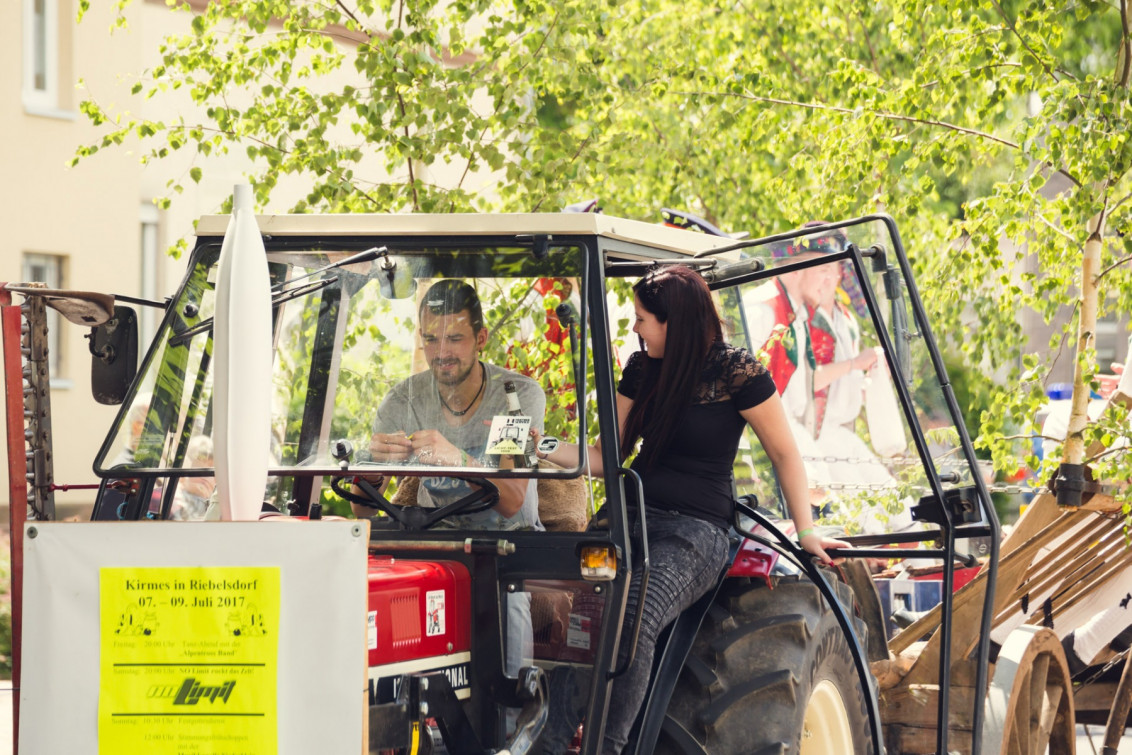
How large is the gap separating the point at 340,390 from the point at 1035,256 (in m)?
4.66

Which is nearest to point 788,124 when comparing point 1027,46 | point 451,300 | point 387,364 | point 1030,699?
point 1027,46

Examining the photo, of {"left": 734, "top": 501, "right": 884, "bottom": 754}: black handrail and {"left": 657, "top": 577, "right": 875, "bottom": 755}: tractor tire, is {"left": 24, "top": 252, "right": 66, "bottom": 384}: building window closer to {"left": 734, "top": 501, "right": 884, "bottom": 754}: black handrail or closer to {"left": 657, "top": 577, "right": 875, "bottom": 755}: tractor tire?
{"left": 734, "top": 501, "right": 884, "bottom": 754}: black handrail

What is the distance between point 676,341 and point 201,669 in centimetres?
178

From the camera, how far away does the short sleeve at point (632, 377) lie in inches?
179

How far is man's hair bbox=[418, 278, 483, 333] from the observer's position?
4078 millimetres

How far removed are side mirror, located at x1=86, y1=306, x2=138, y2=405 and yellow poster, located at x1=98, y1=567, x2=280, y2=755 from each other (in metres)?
1.16

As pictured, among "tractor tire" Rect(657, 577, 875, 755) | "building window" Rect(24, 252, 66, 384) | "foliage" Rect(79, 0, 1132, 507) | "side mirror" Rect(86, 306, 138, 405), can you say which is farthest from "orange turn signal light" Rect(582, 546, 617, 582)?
"building window" Rect(24, 252, 66, 384)

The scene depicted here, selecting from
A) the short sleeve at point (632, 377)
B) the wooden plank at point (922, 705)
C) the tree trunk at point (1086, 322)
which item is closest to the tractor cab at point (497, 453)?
the short sleeve at point (632, 377)

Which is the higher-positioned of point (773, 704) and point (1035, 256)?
point (1035, 256)

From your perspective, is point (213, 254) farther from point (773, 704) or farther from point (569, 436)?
point (773, 704)

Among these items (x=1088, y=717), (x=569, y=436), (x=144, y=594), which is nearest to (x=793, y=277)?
(x=569, y=436)

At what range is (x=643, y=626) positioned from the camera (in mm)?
3926

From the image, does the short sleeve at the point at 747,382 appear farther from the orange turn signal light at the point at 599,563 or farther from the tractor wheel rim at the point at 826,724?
the tractor wheel rim at the point at 826,724

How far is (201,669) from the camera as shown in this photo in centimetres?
311
